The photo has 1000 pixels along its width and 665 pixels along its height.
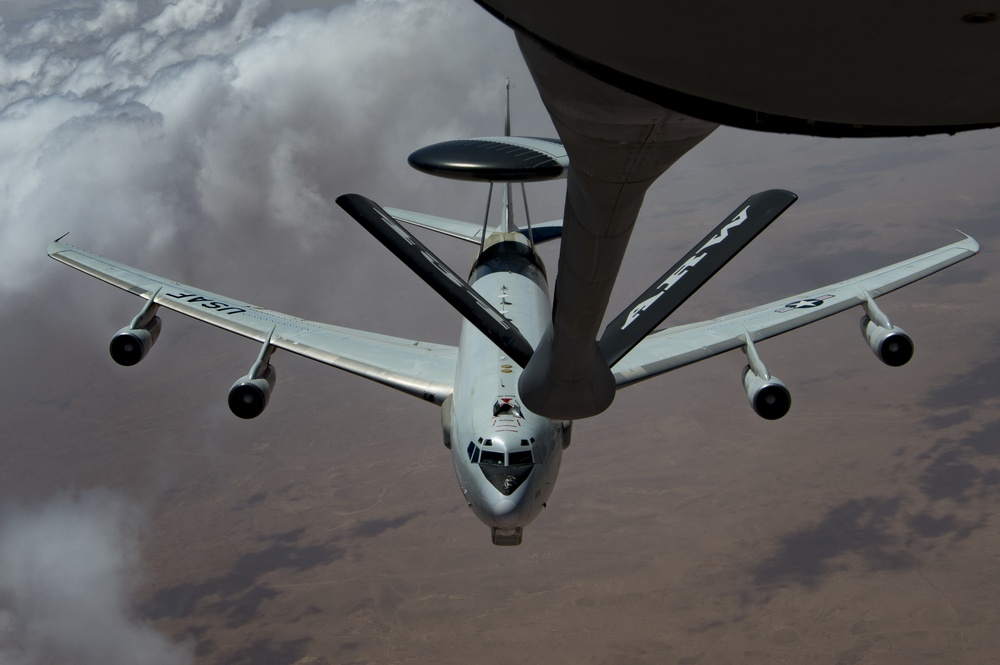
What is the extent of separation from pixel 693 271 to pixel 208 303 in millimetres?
31576

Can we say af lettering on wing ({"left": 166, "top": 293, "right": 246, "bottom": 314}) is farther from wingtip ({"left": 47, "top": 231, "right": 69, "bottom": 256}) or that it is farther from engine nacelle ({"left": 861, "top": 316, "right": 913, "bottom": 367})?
engine nacelle ({"left": 861, "top": 316, "right": 913, "bottom": 367})

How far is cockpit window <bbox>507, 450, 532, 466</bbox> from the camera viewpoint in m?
31.2

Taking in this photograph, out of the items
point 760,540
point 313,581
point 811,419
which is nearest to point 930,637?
point 760,540

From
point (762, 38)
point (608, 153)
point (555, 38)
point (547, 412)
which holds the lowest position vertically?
point (762, 38)

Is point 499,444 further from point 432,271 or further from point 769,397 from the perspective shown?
point 432,271

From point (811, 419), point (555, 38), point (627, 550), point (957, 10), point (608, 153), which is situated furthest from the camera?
point (811, 419)

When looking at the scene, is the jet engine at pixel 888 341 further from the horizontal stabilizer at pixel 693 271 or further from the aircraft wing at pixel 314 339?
the horizontal stabilizer at pixel 693 271

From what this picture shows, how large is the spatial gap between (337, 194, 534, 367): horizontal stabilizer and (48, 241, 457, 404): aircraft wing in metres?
22.0

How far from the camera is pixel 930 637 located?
135750 millimetres

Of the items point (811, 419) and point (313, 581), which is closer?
point (313, 581)

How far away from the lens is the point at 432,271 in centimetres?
1421

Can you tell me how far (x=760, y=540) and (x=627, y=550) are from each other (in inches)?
960

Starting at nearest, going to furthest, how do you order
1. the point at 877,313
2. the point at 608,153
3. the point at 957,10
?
the point at 957,10, the point at 608,153, the point at 877,313

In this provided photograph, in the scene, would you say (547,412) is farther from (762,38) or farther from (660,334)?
(660,334)
